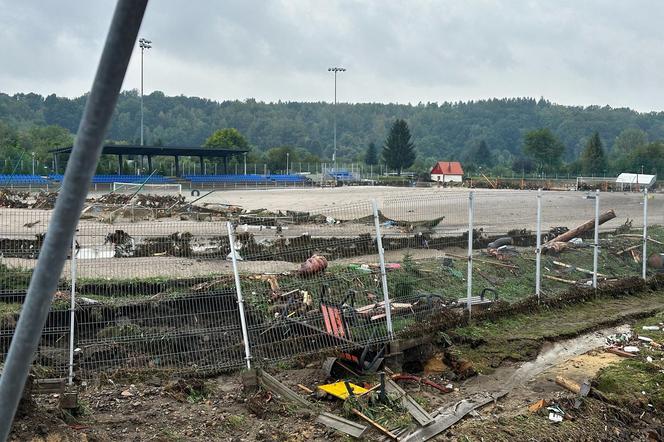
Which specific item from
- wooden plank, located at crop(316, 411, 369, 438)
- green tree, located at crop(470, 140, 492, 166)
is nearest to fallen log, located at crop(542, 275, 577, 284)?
wooden plank, located at crop(316, 411, 369, 438)

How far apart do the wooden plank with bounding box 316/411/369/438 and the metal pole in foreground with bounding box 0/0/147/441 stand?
16.8ft

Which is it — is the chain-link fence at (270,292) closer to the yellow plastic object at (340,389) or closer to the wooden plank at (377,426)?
the yellow plastic object at (340,389)

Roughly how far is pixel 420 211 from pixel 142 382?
11.7 m

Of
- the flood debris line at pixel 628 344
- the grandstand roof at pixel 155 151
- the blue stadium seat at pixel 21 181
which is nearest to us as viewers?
the flood debris line at pixel 628 344

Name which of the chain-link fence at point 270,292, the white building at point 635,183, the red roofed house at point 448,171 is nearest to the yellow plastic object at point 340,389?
the chain-link fence at point 270,292

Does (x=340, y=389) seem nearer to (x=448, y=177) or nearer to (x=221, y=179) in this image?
(x=221, y=179)

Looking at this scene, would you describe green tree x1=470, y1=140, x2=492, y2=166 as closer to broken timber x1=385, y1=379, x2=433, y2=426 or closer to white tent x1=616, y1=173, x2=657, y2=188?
white tent x1=616, y1=173, x2=657, y2=188

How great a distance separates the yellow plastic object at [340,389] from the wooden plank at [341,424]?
45 cm

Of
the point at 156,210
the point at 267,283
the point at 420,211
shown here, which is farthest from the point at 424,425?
the point at 156,210

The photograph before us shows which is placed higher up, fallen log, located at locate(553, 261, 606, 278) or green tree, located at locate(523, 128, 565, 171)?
green tree, located at locate(523, 128, 565, 171)

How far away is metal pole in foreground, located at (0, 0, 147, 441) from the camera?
72.9 inches

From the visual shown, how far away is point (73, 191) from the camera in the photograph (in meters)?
1.89

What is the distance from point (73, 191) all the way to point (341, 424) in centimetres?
555

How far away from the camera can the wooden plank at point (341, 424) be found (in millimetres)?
6688
